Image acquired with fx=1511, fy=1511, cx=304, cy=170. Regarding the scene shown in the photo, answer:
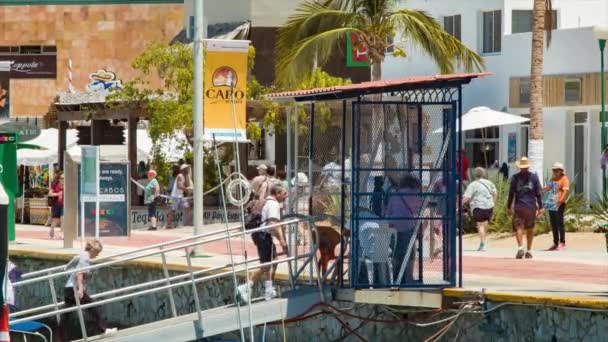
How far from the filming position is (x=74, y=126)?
1997 inches

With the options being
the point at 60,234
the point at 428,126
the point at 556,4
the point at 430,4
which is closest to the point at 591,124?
the point at 556,4

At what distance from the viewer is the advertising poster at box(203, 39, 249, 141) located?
79.8 feet

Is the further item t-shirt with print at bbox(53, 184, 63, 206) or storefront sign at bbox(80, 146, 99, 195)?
t-shirt with print at bbox(53, 184, 63, 206)

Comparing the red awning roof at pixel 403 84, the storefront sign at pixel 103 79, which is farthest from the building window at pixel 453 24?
the red awning roof at pixel 403 84

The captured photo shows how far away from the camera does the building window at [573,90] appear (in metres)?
38.1

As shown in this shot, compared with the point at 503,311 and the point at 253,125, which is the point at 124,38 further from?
the point at 503,311

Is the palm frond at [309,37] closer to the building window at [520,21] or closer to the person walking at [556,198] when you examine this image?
the building window at [520,21]

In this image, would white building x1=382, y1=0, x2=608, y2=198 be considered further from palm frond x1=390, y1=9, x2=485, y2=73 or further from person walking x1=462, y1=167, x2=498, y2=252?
person walking x1=462, y1=167, x2=498, y2=252

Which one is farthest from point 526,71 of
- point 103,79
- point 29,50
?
point 29,50

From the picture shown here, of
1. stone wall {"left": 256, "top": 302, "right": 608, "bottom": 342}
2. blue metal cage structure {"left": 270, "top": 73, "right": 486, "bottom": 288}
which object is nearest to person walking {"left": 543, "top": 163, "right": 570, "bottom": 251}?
stone wall {"left": 256, "top": 302, "right": 608, "bottom": 342}

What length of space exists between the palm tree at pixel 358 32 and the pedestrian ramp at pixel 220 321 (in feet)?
50.1

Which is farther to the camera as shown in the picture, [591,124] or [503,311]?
[591,124]

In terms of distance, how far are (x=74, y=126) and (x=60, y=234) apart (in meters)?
15.1

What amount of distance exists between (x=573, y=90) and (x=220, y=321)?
21138 mm
